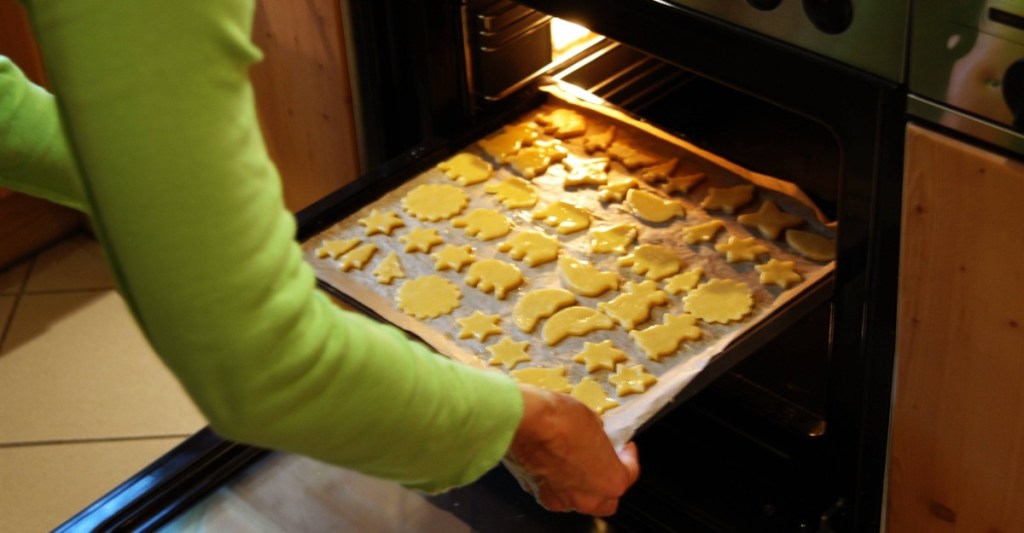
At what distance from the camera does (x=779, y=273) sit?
120 cm

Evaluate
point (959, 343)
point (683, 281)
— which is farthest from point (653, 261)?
point (959, 343)

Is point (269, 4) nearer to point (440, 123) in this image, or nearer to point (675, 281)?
point (440, 123)

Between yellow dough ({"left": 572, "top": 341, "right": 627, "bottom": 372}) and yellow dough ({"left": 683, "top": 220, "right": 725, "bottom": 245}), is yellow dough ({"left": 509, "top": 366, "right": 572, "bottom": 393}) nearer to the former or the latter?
yellow dough ({"left": 572, "top": 341, "right": 627, "bottom": 372})

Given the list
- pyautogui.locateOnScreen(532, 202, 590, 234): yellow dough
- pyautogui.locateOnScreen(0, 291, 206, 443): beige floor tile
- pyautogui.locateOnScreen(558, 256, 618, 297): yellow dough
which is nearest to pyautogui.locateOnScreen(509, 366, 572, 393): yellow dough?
pyautogui.locateOnScreen(558, 256, 618, 297): yellow dough

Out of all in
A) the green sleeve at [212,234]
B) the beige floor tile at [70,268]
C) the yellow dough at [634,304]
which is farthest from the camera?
the beige floor tile at [70,268]

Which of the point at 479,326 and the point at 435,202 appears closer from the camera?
the point at 479,326

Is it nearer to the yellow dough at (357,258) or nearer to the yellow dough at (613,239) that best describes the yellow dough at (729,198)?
the yellow dough at (613,239)

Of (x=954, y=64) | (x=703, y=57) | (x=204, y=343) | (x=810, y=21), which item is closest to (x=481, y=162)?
(x=703, y=57)

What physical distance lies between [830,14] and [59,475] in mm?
1389

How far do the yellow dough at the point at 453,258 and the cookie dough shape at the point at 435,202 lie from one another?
0.06 metres

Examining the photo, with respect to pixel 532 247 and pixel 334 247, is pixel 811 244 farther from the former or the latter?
pixel 334 247

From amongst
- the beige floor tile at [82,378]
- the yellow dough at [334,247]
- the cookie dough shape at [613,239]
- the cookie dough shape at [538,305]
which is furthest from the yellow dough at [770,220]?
the beige floor tile at [82,378]

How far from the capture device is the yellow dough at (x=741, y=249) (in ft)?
4.06

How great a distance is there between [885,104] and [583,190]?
0.53m
